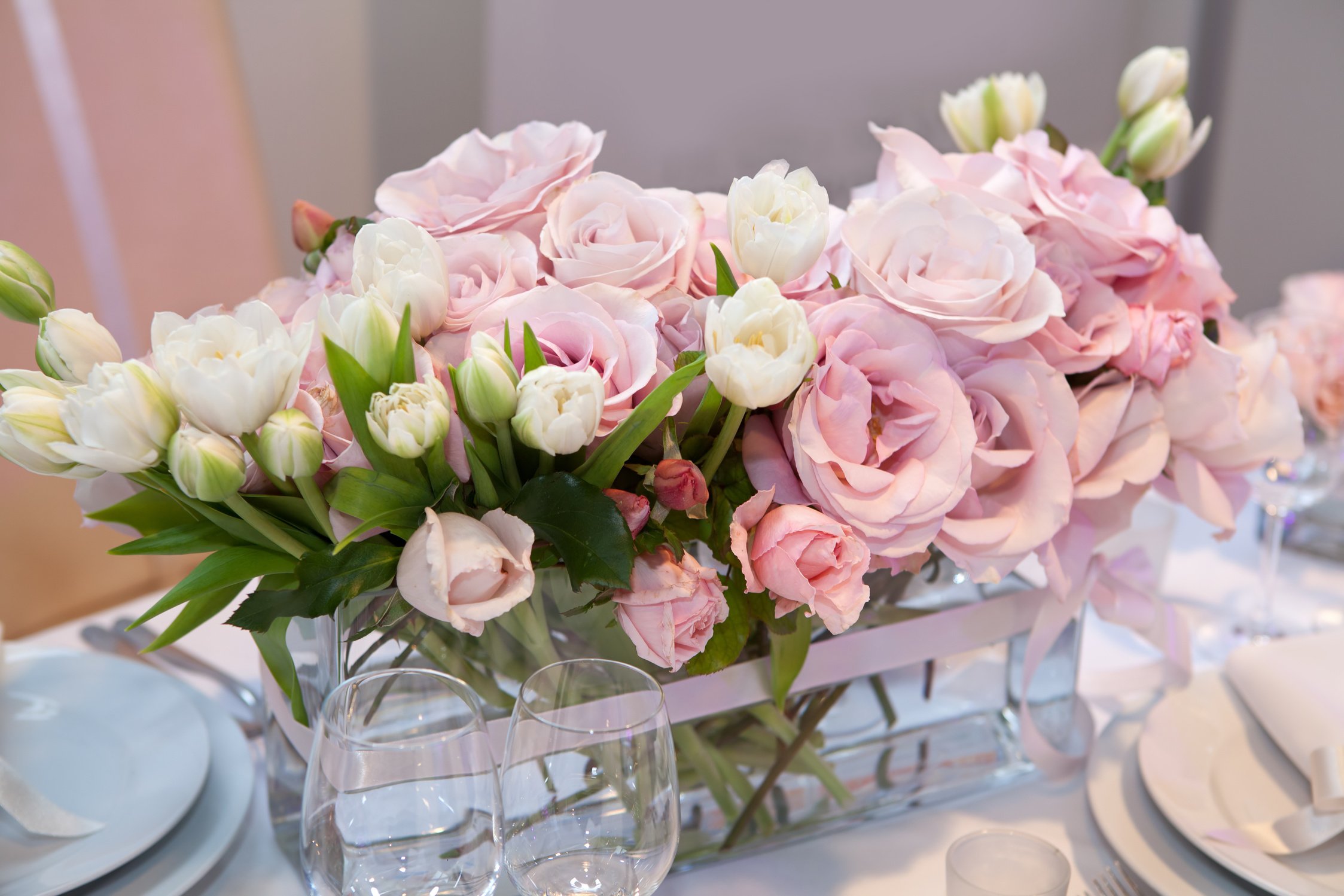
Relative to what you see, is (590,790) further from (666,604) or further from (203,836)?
(203,836)

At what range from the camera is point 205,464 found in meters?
0.44

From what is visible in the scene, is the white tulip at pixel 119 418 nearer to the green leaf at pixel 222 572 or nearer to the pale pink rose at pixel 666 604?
the green leaf at pixel 222 572

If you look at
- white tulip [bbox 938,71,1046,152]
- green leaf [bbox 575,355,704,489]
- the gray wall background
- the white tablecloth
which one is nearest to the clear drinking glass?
the white tablecloth

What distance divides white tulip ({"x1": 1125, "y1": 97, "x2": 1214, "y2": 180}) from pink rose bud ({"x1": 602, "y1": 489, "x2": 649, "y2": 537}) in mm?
495

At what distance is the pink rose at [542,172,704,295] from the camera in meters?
0.56

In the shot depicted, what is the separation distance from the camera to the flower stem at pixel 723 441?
1.72ft

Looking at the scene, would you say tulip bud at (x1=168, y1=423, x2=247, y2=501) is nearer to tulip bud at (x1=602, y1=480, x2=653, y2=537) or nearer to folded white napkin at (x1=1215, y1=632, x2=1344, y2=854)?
tulip bud at (x1=602, y1=480, x2=653, y2=537)

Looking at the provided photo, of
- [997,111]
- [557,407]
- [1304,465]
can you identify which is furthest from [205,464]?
[1304,465]

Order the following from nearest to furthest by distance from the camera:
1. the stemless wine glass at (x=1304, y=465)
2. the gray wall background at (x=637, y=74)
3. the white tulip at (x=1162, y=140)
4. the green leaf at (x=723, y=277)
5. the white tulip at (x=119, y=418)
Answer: the white tulip at (x=119, y=418) < the green leaf at (x=723, y=277) < the white tulip at (x=1162, y=140) < the stemless wine glass at (x=1304, y=465) < the gray wall background at (x=637, y=74)

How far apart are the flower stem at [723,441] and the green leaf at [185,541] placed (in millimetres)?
229

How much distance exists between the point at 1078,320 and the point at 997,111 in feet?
0.70

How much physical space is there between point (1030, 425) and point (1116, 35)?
152 cm

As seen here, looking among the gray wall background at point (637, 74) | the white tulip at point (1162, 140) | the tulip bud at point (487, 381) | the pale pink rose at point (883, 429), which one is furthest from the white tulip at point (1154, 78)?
the gray wall background at point (637, 74)

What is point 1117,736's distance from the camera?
0.74 metres
